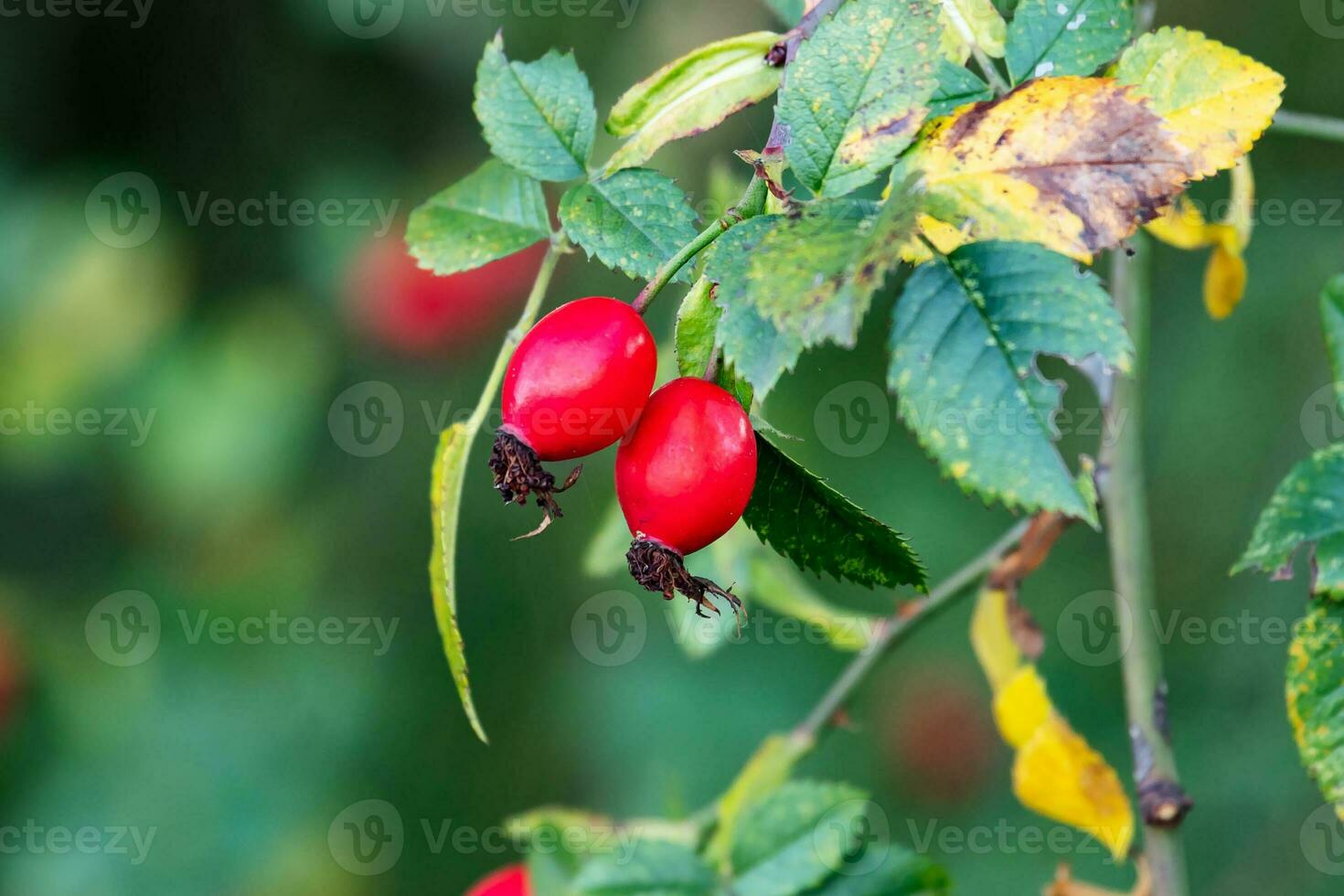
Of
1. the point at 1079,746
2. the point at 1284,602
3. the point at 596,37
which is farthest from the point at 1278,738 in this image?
the point at 596,37

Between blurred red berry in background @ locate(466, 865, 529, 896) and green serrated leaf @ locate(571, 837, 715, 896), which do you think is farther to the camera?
blurred red berry in background @ locate(466, 865, 529, 896)

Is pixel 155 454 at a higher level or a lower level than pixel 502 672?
higher

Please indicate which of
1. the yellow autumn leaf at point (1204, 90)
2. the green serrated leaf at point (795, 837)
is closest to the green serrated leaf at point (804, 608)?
the green serrated leaf at point (795, 837)

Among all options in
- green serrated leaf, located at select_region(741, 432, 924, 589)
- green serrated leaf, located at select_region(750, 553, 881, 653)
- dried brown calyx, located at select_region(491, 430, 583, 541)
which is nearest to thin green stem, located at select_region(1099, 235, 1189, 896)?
green serrated leaf, located at select_region(750, 553, 881, 653)

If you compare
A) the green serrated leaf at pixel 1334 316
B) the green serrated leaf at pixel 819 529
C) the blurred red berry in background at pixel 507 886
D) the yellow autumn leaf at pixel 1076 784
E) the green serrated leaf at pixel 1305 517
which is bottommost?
the yellow autumn leaf at pixel 1076 784

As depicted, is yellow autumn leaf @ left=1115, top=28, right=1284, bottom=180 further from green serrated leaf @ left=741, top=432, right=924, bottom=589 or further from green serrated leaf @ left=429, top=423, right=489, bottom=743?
green serrated leaf @ left=429, top=423, right=489, bottom=743

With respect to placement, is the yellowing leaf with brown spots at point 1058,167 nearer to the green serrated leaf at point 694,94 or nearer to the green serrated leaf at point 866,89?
the green serrated leaf at point 866,89

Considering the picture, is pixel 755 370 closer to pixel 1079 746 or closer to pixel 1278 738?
pixel 1079 746
